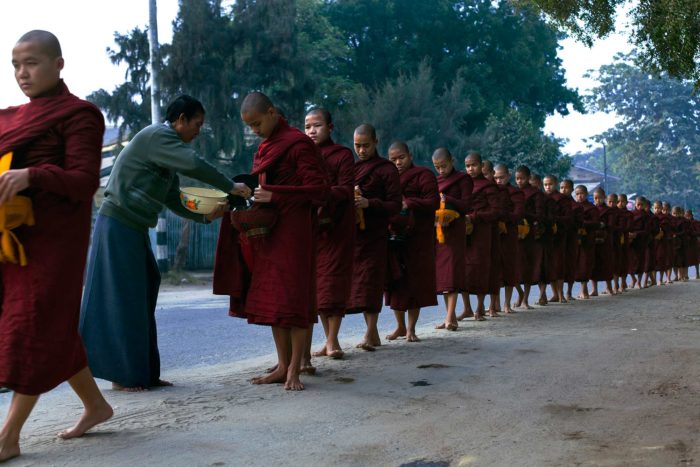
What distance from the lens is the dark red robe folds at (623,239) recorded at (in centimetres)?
1716

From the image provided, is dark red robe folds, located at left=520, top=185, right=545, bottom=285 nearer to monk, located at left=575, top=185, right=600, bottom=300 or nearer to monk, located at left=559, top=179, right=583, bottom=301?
monk, located at left=559, top=179, right=583, bottom=301

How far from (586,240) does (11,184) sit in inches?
496

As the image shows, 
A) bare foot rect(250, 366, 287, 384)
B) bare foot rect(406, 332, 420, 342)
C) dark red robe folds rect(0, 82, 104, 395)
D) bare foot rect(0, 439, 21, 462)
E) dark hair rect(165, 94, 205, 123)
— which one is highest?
dark hair rect(165, 94, 205, 123)

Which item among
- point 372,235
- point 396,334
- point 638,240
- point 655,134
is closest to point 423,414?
point 372,235

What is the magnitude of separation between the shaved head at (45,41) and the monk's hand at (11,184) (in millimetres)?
641

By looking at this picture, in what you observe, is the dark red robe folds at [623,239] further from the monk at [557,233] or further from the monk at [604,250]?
the monk at [557,233]

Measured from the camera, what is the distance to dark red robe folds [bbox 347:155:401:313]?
25.2ft

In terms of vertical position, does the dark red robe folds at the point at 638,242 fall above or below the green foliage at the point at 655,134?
below

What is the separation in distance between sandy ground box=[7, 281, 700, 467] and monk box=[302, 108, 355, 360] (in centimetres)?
51

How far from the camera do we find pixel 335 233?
22.7 ft

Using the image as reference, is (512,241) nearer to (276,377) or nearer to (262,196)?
(276,377)

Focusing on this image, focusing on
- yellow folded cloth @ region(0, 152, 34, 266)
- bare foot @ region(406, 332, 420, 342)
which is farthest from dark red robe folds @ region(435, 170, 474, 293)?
yellow folded cloth @ region(0, 152, 34, 266)

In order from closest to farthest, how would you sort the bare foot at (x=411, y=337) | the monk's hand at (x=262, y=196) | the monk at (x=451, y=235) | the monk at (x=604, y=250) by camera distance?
the monk's hand at (x=262, y=196)
the bare foot at (x=411, y=337)
the monk at (x=451, y=235)
the monk at (x=604, y=250)

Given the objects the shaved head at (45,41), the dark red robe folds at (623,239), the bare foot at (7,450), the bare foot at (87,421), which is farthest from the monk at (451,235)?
the dark red robe folds at (623,239)
